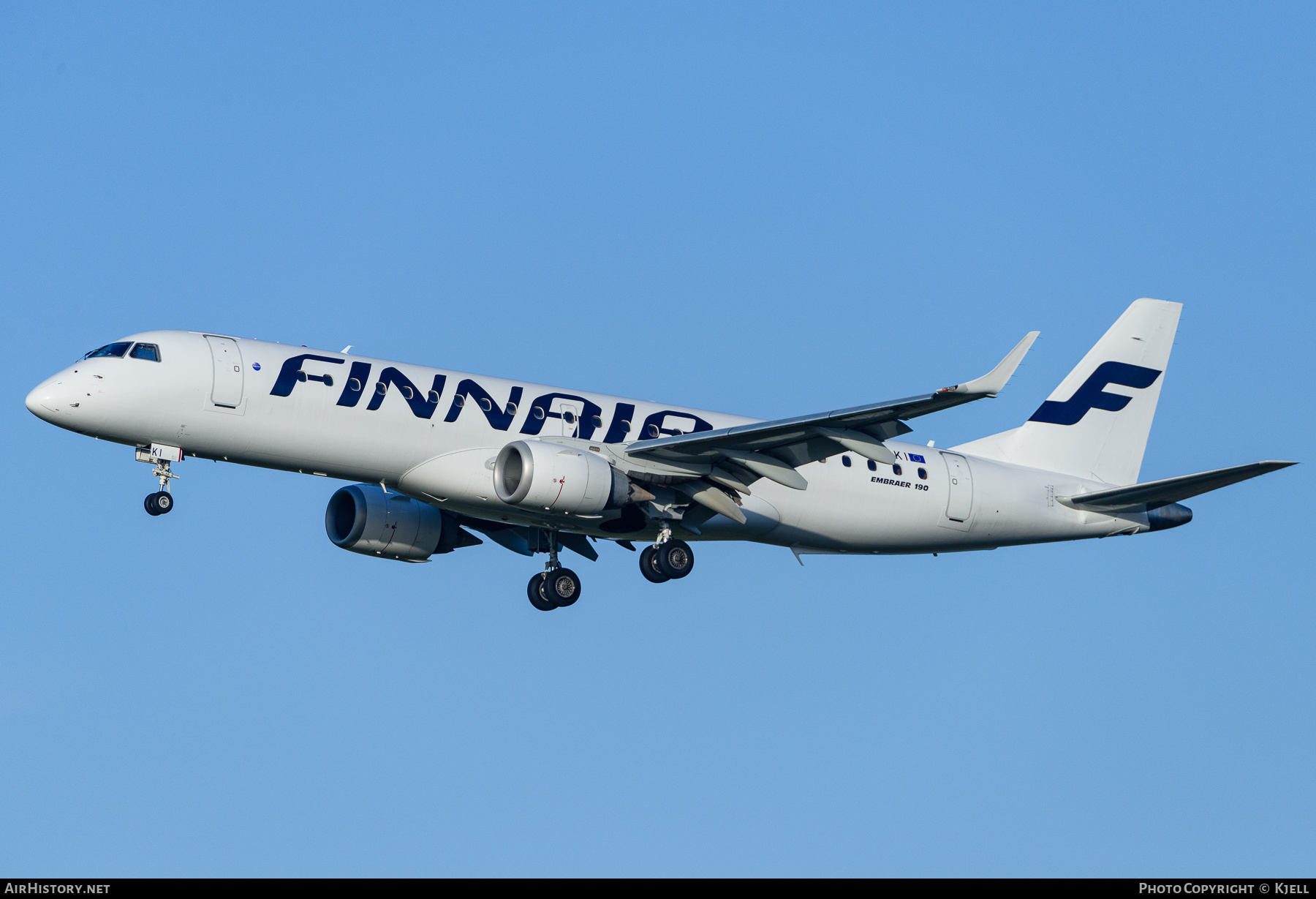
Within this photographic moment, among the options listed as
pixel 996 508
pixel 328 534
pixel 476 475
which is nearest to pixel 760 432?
pixel 476 475

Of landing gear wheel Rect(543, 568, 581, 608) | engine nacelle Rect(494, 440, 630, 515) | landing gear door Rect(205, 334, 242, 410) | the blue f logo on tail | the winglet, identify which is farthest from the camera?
the blue f logo on tail

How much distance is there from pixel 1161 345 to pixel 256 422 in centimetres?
2452

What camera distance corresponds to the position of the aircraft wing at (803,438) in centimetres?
2928

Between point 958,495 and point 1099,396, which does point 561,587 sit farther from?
point 1099,396

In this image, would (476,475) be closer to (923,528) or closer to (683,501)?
(683,501)

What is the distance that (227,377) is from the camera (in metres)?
31.9

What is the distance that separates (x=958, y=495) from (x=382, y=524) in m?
14.2

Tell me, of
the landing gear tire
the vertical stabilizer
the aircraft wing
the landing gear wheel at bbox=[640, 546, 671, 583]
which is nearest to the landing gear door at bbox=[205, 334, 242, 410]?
the landing gear tire

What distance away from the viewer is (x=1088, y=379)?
42125 mm

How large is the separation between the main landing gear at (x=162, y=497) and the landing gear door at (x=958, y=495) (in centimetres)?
1834

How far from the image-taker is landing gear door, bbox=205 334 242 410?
3180 centimetres

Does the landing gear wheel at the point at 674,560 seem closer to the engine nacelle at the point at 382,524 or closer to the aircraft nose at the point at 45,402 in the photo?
the engine nacelle at the point at 382,524

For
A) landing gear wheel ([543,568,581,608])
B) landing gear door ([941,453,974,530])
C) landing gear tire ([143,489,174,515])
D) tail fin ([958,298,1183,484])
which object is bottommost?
landing gear tire ([143,489,174,515])

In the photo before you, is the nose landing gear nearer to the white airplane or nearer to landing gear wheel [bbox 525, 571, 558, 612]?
the white airplane
